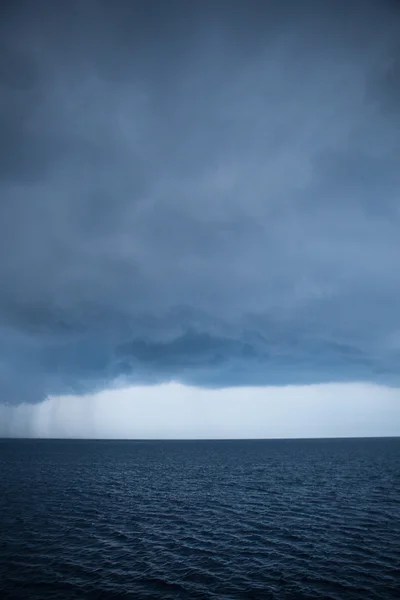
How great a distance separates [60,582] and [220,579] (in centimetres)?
1282

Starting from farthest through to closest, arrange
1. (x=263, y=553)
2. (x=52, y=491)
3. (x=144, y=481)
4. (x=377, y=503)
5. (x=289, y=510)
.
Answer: (x=144, y=481) → (x=52, y=491) → (x=377, y=503) → (x=289, y=510) → (x=263, y=553)

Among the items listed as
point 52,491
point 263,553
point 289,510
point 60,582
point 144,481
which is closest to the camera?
point 60,582

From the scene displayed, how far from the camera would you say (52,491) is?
68.2 meters

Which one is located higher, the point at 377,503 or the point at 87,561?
the point at 87,561

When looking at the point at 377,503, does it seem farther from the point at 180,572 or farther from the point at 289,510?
the point at 180,572

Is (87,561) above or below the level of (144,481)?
above

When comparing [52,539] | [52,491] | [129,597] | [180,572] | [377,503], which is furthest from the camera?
[52,491]

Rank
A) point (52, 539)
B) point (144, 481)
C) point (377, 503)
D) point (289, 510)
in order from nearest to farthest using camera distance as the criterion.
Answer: point (52, 539) < point (289, 510) < point (377, 503) < point (144, 481)

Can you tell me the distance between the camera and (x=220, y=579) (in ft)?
94.9

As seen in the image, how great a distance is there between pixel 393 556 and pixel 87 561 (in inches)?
1136

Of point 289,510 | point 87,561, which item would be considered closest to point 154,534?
point 87,561

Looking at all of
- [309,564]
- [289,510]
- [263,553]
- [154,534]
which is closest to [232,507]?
[289,510]

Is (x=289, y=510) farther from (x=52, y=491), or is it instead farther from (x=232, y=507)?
(x=52, y=491)

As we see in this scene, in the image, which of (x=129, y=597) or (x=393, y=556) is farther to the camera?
(x=393, y=556)
